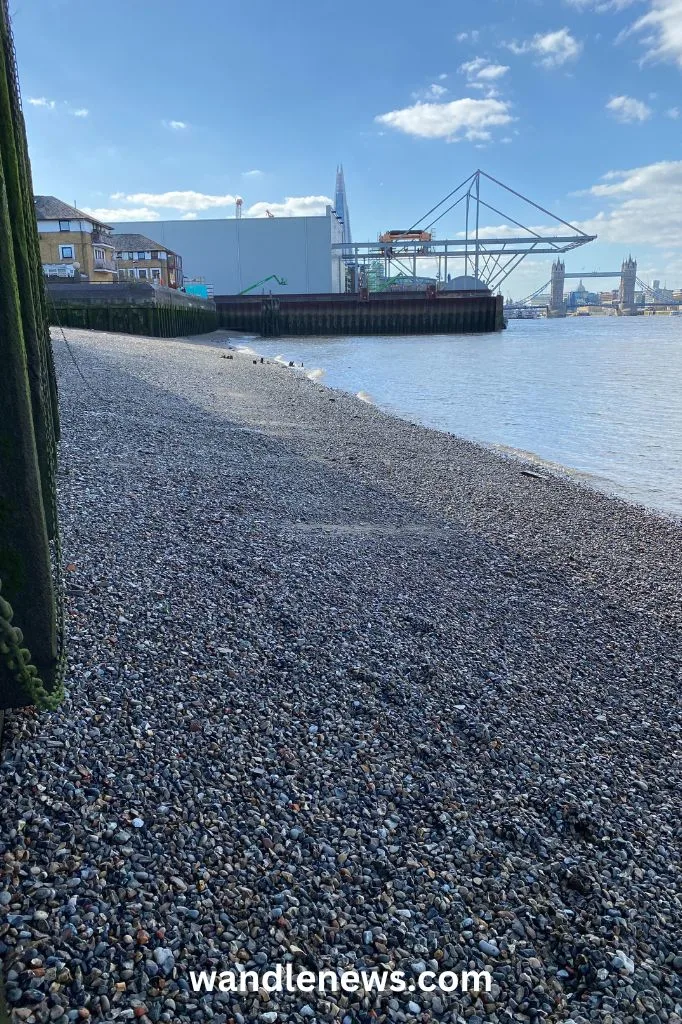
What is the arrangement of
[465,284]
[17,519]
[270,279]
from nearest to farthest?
[17,519], [270,279], [465,284]

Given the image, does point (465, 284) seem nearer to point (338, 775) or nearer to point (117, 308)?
point (117, 308)

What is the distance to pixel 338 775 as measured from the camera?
8.68 ft

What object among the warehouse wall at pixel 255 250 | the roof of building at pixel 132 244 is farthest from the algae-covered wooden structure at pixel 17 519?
the warehouse wall at pixel 255 250

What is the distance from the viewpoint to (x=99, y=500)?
496 centimetres

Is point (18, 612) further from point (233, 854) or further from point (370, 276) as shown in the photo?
point (370, 276)

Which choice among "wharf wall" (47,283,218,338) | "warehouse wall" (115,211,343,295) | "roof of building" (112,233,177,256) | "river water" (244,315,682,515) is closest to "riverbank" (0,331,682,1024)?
"river water" (244,315,682,515)

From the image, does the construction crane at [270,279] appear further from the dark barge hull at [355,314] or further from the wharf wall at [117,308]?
the wharf wall at [117,308]

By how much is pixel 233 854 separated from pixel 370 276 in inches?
4686

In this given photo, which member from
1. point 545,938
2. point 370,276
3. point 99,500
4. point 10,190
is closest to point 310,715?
point 545,938

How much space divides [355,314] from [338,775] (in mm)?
58023

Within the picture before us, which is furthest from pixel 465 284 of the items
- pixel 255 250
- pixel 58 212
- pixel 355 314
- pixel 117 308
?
pixel 117 308

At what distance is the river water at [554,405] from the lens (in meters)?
10.6

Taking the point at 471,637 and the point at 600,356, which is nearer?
the point at 471,637

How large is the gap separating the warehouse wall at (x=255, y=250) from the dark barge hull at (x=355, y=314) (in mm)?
25147
